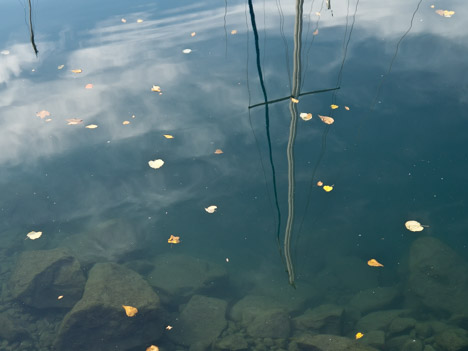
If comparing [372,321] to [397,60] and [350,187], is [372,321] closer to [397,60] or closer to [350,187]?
[350,187]

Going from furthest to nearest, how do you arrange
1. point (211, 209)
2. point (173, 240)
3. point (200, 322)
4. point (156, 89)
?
point (156, 89) < point (211, 209) < point (173, 240) < point (200, 322)

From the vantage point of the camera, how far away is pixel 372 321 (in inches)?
154

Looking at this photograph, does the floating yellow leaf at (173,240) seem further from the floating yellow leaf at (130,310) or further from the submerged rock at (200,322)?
the floating yellow leaf at (130,310)

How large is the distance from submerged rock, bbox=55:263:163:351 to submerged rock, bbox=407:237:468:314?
263 centimetres

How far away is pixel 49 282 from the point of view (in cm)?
463

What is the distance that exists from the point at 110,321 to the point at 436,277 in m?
3.30

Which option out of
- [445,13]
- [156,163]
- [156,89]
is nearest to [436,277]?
[156,163]

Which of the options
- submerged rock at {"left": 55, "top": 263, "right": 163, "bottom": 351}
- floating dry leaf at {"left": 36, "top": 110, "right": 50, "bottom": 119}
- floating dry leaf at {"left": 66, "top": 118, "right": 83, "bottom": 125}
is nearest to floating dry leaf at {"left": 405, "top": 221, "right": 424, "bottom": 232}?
submerged rock at {"left": 55, "top": 263, "right": 163, "bottom": 351}

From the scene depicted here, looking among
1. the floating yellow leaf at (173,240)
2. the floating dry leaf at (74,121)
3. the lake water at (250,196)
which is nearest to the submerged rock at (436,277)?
the lake water at (250,196)

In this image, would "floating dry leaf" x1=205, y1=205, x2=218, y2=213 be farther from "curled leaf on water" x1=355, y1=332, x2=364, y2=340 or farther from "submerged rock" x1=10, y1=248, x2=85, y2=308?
"curled leaf on water" x1=355, y1=332, x2=364, y2=340

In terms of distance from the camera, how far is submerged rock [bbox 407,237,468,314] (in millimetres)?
3959

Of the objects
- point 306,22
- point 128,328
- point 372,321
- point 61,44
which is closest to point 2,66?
point 61,44

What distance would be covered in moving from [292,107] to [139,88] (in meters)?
2.80

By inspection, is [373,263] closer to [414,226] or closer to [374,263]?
[374,263]
